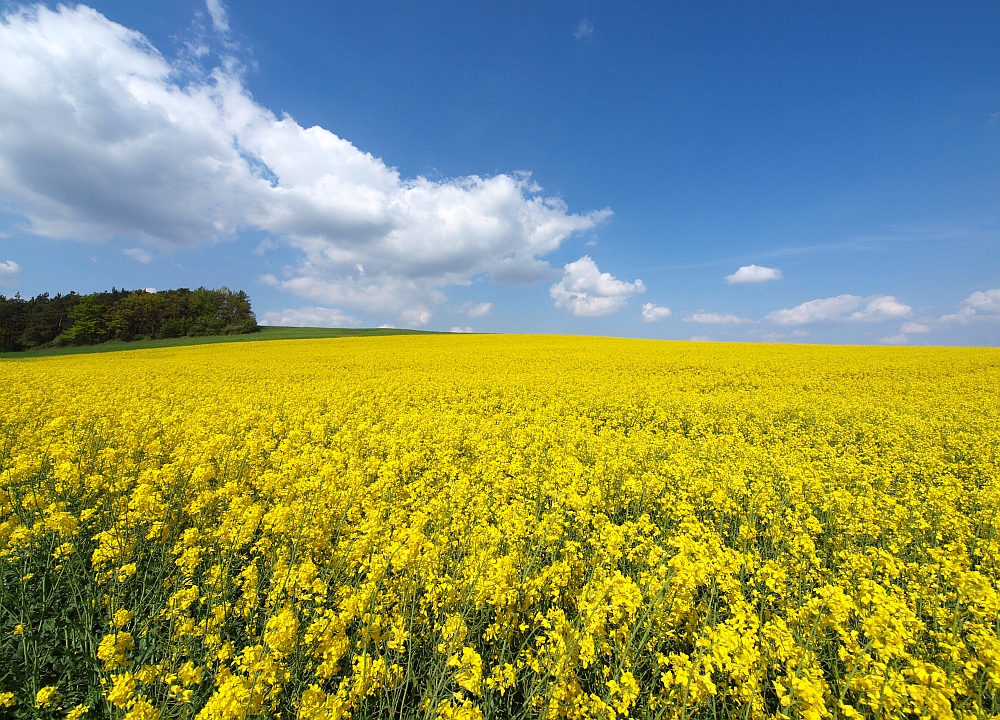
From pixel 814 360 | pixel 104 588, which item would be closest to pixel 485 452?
pixel 104 588

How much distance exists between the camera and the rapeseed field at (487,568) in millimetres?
2293

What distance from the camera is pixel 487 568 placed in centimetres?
320

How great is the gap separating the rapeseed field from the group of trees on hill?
56.5 metres

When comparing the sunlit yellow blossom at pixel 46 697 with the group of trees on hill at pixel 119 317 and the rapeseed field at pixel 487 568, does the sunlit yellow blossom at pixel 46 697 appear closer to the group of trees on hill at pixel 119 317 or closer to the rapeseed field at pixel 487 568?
the rapeseed field at pixel 487 568

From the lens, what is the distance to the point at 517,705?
105 inches

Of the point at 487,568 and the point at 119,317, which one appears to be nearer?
the point at 487,568

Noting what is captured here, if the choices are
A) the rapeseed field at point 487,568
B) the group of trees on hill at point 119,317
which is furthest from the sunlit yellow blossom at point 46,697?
the group of trees on hill at point 119,317

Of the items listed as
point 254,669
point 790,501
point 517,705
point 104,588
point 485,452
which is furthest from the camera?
point 485,452

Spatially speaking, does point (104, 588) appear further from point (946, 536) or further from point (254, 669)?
point (946, 536)

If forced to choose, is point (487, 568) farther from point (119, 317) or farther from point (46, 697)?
point (119, 317)

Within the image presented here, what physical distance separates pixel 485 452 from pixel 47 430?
282 inches

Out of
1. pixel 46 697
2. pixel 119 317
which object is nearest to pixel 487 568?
pixel 46 697

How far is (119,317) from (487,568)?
75270 millimetres

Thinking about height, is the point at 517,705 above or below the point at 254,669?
below
